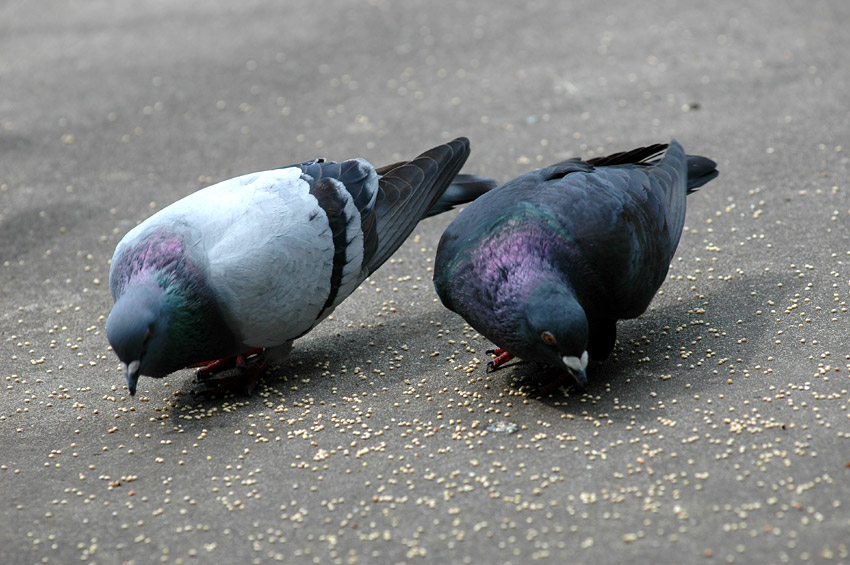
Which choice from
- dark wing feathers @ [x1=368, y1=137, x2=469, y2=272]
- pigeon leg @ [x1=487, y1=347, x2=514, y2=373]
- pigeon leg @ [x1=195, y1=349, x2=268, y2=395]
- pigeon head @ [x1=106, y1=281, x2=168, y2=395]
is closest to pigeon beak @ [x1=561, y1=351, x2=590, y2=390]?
pigeon leg @ [x1=487, y1=347, x2=514, y2=373]

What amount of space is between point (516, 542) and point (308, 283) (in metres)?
1.74

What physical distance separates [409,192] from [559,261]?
1.26m

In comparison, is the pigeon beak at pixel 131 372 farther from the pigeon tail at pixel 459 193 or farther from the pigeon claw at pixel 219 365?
the pigeon tail at pixel 459 193

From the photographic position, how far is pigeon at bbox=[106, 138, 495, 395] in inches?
155

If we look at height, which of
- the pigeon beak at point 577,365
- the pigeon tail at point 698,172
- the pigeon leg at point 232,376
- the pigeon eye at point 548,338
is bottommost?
the pigeon leg at point 232,376

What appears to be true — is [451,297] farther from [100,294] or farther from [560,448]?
[100,294]

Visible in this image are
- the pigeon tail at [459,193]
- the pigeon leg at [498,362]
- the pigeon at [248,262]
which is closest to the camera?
the pigeon at [248,262]

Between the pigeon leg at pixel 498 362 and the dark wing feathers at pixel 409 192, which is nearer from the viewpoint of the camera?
the pigeon leg at pixel 498 362

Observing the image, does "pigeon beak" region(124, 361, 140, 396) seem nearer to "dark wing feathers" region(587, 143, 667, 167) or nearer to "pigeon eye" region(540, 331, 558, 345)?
"pigeon eye" region(540, 331, 558, 345)

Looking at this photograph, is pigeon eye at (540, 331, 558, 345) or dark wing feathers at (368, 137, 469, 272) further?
dark wing feathers at (368, 137, 469, 272)

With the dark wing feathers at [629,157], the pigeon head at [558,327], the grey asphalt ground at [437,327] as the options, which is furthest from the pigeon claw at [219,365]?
the dark wing feathers at [629,157]

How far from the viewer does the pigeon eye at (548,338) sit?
137 inches

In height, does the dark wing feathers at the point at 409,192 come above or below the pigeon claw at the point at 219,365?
above

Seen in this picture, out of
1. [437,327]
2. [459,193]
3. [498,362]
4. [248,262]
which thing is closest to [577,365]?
[498,362]
